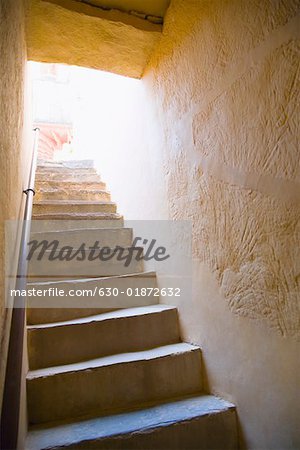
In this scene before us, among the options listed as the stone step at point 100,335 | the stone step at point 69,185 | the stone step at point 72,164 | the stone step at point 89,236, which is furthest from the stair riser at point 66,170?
the stone step at point 100,335

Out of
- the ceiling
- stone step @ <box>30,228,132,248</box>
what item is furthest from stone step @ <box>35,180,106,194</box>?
the ceiling

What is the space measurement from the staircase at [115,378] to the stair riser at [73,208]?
697mm

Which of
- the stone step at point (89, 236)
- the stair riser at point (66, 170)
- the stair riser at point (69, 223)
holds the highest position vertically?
the stair riser at point (66, 170)

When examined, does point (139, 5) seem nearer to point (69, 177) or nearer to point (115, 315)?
point (115, 315)

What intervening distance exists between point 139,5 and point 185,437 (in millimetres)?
2032

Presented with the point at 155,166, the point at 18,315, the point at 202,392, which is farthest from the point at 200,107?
the point at 202,392

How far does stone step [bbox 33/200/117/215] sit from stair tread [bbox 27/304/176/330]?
3.76 ft

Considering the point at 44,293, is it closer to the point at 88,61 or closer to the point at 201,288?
the point at 201,288

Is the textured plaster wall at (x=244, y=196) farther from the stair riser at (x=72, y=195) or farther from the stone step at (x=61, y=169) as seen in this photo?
the stone step at (x=61, y=169)

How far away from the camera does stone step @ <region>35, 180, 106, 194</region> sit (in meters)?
3.15

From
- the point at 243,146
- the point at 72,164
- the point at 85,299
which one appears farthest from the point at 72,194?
the point at 243,146

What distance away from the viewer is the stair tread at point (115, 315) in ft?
5.35

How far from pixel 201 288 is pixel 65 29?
59.3 inches

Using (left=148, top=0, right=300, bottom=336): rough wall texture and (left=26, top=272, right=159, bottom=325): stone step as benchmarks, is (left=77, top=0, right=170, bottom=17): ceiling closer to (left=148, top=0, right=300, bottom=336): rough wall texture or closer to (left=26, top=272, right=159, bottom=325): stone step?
(left=148, top=0, right=300, bottom=336): rough wall texture
